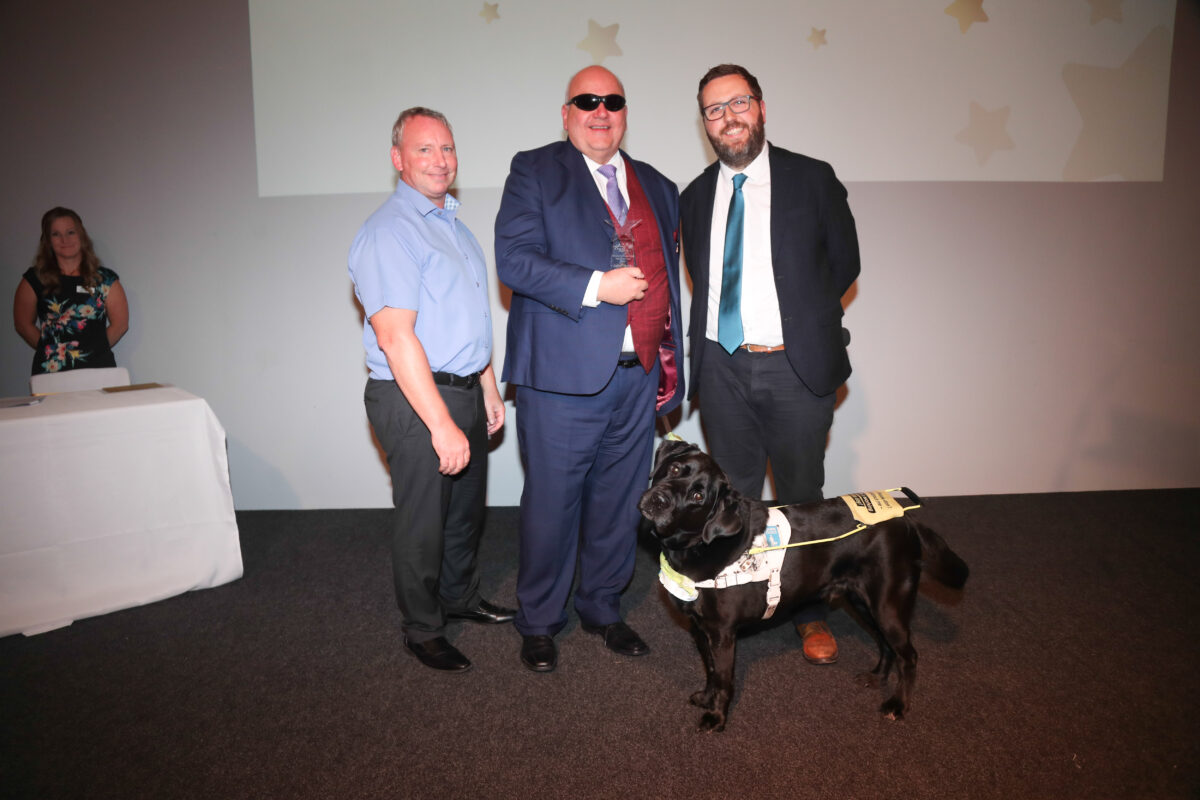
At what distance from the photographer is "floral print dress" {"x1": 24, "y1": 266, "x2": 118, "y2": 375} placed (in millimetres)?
3504

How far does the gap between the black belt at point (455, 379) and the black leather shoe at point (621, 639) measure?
101cm

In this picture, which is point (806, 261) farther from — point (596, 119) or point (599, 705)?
point (599, 705)

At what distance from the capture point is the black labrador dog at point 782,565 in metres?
1.85

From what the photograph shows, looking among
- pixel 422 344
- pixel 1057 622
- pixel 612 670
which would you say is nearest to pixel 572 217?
pixel 422 344

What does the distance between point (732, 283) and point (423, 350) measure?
104 cm

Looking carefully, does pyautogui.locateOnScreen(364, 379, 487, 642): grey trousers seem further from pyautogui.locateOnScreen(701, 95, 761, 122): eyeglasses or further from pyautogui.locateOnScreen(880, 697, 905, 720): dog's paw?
pyautogui.locateOnScreen(880, 697, 905, 720): dog's paw

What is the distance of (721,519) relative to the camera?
184 cm

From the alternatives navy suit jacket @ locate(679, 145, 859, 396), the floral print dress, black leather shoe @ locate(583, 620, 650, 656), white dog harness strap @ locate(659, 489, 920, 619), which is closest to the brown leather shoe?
white dog harness strap @ locate(659, 489, 920, 619)

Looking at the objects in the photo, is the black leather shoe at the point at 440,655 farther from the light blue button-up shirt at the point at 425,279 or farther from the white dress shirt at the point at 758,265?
the white dress shirt at the point at 758,265

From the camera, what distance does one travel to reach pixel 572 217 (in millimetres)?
2111

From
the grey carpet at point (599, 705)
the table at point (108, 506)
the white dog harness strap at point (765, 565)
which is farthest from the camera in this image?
the table at point (108, 506)

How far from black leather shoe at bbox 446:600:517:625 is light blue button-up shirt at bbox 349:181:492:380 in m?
0.99

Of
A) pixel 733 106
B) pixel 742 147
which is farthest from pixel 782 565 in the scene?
pixel 733 106

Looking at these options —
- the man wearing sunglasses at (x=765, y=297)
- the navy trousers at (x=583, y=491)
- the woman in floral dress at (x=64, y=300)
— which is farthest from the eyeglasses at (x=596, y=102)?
the woman in floral dress at (x=64, y=300)
